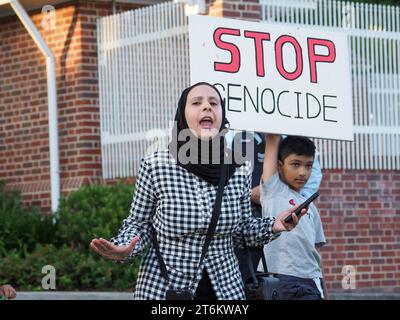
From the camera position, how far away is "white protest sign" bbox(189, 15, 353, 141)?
7750 millimetres

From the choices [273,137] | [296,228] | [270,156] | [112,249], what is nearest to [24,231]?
[273,137]

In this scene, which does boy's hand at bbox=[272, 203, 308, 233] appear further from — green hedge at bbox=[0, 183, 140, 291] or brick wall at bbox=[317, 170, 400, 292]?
brick wall at bbox=[317, 170, 400, 292]

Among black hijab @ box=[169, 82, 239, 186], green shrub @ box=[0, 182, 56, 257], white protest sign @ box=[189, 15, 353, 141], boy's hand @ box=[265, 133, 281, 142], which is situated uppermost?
white protest sign @ box=[189, 15, 353, 141]

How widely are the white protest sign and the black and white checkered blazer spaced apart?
1449 millimetres

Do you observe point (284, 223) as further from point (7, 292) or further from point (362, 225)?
point (362, 225)

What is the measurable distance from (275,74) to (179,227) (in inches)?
82.1

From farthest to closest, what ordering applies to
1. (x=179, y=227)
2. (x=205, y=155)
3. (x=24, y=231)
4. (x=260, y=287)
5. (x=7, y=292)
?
1. (x=24, y=231)
2. (x=7, y=292)
3. (x=260, y=287)
4. (x=205, y=155)
5. (x=179, y=227)

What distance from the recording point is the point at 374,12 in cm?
1462

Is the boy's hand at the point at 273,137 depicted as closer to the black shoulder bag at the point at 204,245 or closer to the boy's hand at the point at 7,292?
the black shoulder bag at the point at 204,245

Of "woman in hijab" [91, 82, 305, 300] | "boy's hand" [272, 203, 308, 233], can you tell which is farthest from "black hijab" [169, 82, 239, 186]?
"boy's hand" [272, 203, 308, 233]

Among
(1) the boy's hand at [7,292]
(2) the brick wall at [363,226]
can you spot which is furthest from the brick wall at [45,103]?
(1) the boy's hand at [7,292]

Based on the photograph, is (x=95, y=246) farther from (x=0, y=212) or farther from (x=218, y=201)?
(x=0, y=212)

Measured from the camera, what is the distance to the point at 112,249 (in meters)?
5.98

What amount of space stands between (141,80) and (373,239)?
3.17m
